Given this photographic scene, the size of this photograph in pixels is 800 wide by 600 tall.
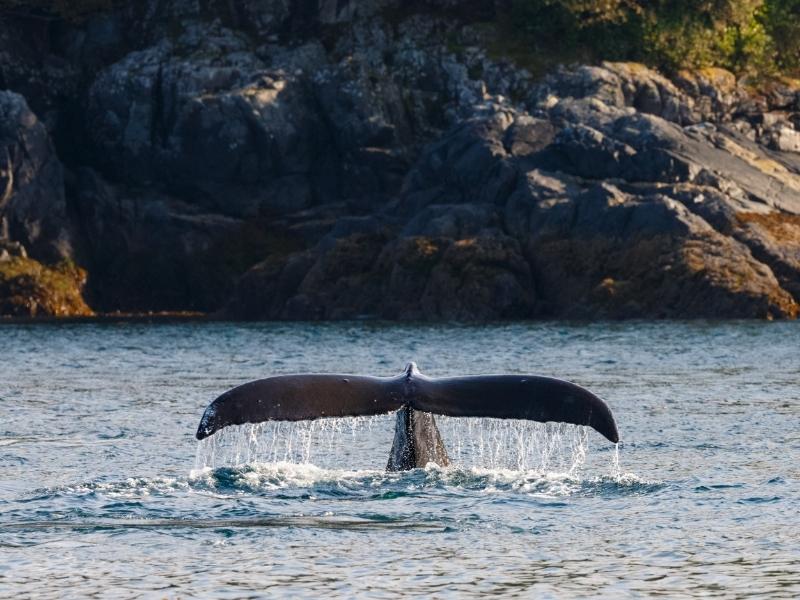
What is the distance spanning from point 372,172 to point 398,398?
1994 inches

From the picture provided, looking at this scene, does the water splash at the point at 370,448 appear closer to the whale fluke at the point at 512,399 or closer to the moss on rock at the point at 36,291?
the whale fluke at the point at 512,399

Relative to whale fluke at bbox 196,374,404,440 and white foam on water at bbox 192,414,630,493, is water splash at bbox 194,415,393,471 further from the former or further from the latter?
whale fluke at bbox 196,374,404,440

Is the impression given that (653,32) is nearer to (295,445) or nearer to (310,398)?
(295,445)

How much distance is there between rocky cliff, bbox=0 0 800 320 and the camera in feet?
179

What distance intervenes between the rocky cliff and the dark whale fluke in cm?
3686

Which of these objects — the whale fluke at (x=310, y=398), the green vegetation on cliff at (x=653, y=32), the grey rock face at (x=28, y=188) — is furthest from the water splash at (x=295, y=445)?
the green vegetation on cliff at (x=653, y=32)

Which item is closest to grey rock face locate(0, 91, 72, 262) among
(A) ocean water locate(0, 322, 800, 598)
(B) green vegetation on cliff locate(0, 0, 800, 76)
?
(B) green vegetation on cliff locate(0, 0, 800, 76)

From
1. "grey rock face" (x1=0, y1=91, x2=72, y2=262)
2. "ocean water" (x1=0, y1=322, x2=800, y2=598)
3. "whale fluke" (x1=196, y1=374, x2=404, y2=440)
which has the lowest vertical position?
"ocean water" (x1=0, y1=322, x2=800, y2=598)

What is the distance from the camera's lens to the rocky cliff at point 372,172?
54.6 metres

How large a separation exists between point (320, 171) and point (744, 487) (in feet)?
166

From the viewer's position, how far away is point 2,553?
1473cm

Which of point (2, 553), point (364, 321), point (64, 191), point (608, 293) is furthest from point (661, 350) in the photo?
point (64, 191)

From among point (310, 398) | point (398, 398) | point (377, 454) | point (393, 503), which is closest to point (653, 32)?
point (377, 454)

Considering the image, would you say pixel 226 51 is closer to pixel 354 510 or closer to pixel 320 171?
pixel 320 171
